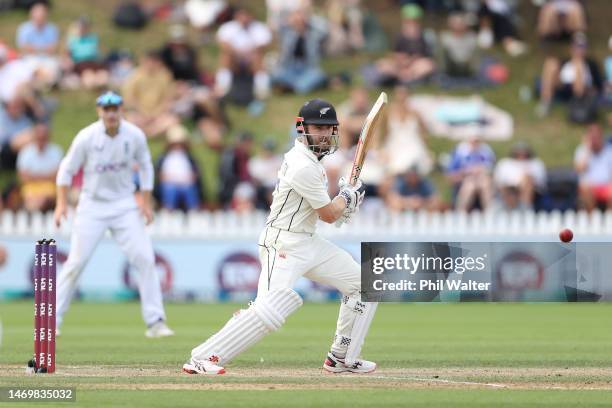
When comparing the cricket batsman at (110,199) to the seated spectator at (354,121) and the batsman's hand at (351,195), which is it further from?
the seated spectator at (354,121)

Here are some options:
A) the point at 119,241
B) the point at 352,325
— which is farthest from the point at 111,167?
the point at 352,325

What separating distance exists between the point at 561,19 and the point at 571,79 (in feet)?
8.34

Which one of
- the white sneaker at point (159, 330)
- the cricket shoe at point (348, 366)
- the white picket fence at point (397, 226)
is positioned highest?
the white picket fence at point (397, 226)

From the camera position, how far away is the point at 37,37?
25.7 m

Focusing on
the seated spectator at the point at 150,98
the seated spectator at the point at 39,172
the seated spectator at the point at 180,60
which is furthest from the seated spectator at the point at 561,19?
the seated spectator at the point at 39,172

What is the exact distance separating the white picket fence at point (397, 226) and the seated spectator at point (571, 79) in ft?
14.4

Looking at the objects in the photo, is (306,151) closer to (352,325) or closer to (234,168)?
(352,325)

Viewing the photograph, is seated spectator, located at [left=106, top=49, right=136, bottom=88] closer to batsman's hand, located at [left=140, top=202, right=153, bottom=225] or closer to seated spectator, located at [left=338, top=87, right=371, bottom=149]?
seated spectator, located at [left=338, top=87, right=371, bottom=149]

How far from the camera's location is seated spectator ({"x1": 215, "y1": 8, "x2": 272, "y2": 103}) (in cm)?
2553

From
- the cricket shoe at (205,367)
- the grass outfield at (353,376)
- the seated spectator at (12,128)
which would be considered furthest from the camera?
the seated spectator at (12,128)

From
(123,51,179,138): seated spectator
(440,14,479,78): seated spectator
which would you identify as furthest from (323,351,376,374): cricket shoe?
(440,14,479,78): seated spectator

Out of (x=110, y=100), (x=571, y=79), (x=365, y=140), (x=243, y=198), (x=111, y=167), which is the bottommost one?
(x=365, y=140)

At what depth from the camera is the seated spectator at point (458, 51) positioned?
26188mm

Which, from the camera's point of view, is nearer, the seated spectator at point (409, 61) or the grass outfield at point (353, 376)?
the grass outfield at point (353, 376)
